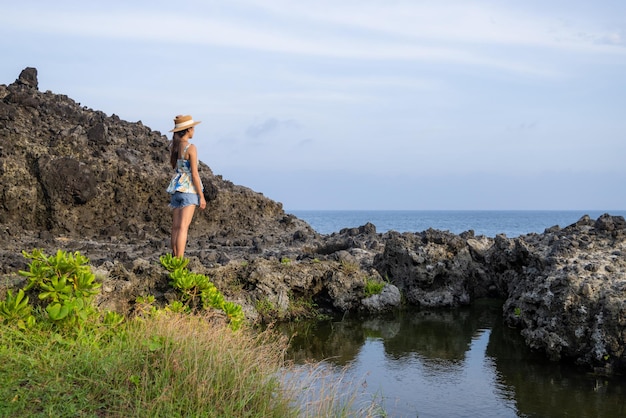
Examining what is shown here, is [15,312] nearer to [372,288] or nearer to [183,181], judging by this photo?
[183,181]

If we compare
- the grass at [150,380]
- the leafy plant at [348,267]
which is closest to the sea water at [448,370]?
the grass at [150,380]

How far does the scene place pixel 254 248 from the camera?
19438mm

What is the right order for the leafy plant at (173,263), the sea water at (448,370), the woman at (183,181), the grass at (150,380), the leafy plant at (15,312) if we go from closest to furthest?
1. the grass at (150,380)
2. the leafy plant at (15,312)
3. the sea water at (448,370)
4. the leafy plant at (173,263)
5. the woman at (183,181)

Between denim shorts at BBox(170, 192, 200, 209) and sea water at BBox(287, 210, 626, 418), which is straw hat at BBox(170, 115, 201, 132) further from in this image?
sea water at BBox(287, 210, 626, 418)

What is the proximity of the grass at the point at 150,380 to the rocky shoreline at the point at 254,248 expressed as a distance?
3.12 metres

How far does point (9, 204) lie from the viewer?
22031mm

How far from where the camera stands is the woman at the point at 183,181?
440 inches

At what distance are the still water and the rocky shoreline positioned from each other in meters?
0.59

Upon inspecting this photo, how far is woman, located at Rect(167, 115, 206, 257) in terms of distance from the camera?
1117 cm

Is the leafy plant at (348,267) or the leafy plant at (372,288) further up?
the leafy plant at (348,267)

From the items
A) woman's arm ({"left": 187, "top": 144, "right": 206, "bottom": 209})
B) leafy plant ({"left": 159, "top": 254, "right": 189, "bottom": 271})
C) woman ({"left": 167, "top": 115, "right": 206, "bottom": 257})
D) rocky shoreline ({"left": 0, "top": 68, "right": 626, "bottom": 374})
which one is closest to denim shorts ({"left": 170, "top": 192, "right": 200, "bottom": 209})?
woman ({"left": 167, "top": 115, "right": 206, "bottom": 257})

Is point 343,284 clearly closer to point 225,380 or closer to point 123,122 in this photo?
point 225,380

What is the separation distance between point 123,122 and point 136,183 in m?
5.79

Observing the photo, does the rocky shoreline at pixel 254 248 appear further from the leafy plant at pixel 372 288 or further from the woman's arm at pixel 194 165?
the woman's arm at pixel 194 165
